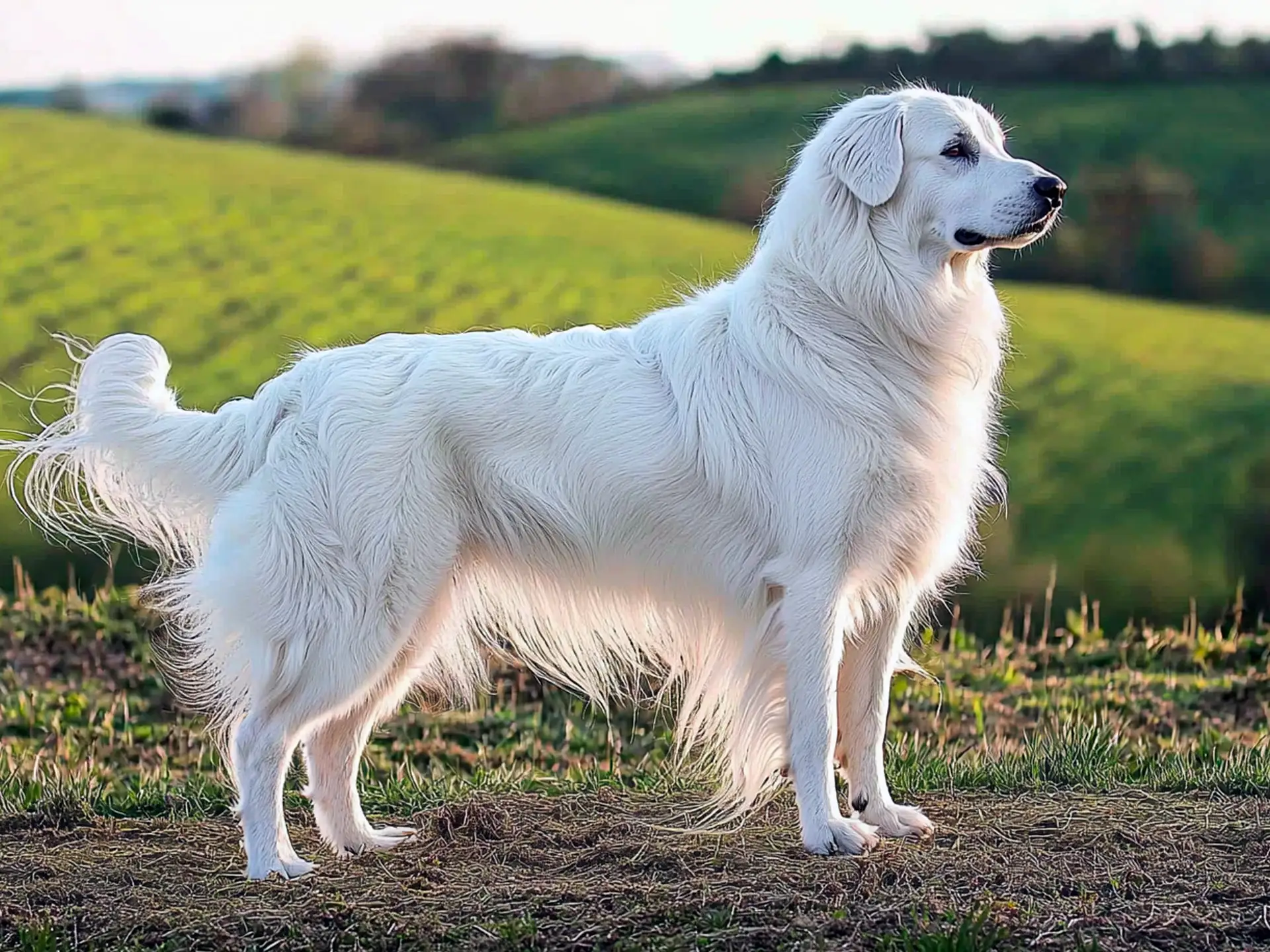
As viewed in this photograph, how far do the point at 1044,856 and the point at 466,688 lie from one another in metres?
2.15

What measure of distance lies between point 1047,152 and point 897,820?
31003 millimetres

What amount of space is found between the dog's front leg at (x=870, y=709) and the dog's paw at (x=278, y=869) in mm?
1864

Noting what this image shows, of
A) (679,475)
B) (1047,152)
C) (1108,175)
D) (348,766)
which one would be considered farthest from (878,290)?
(1047,152)

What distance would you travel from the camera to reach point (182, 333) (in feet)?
63.0

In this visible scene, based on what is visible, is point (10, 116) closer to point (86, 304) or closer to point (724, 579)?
point (86, 304)

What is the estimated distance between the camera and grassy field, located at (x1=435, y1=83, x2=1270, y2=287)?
3275 centimetres

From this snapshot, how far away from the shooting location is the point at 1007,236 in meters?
4.55

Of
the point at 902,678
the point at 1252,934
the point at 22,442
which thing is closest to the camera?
the point at 1252,934

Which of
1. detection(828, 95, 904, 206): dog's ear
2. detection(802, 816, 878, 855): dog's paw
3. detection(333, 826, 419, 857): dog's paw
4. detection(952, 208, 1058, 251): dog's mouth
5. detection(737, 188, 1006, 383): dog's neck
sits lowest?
detection(333, 826, 419, 857): dog's paw

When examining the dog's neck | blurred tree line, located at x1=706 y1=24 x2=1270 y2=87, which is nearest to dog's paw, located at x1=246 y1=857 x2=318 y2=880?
the dog's neck

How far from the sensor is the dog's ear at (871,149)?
15.1 feet

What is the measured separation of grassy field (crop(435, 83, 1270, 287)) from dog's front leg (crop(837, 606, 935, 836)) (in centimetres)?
2639

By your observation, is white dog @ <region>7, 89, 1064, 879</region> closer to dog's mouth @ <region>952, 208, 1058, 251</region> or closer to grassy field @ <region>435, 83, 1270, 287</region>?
dog's mouth @ <region>952, 208, 1058, 251</region>

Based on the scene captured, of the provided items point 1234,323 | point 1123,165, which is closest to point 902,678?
point 1234,323
